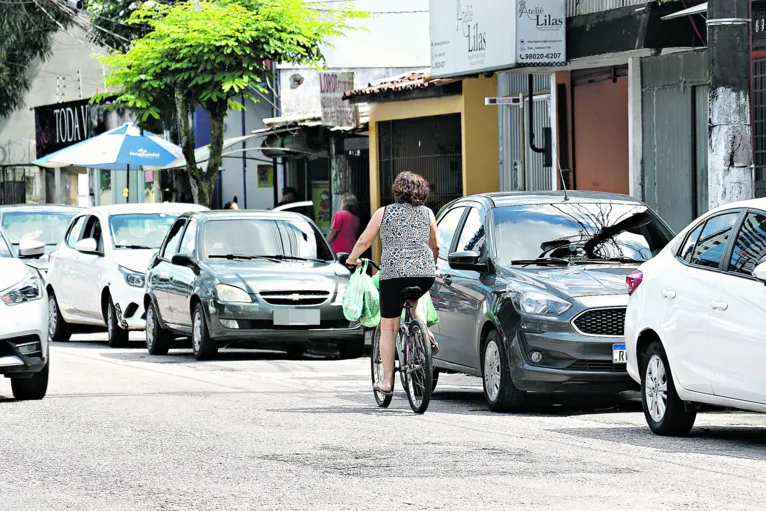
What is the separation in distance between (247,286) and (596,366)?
21.8 feet

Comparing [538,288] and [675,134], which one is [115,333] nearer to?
[675,134]

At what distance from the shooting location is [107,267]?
2153 cm

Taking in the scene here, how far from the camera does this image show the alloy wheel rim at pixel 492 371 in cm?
1253

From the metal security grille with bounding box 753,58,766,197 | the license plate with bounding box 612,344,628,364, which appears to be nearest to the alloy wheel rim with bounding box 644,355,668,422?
the license plate with bounding box 612,344,628,364

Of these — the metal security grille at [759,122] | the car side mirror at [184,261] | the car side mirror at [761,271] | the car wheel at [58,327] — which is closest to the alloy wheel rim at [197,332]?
the car side mirror at [184,261]

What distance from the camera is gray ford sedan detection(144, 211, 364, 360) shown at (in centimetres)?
1788

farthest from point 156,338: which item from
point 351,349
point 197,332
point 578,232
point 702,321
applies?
point 702,321

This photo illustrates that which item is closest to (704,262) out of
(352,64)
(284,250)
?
(284,250)

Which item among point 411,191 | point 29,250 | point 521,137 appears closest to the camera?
point 411,191

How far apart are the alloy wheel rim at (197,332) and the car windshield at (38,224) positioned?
7.21m

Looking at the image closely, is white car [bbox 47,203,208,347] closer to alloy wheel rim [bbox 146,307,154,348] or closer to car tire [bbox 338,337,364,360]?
alloy wheel rim [bbox 146,307,154,348]

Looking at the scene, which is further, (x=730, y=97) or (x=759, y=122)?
(x=759, y=122)

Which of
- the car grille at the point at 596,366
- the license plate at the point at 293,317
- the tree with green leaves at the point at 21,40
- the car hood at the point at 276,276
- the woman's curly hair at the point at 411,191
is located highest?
the tree with green leaves at the point at 21,40

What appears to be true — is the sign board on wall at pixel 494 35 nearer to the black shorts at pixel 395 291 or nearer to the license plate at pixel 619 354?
the black shorts at pixel 395 291
